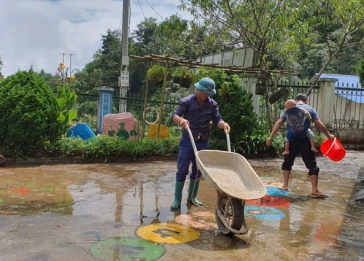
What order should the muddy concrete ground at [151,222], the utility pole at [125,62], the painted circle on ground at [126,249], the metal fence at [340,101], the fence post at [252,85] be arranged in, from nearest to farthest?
the painted circle on ground at [126,249]
the muddy concrete ground at [151,222]
the fence post at [252,85]
the metal fence at [340,101]
the utility pole at [125,62]

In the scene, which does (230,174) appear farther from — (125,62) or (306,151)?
(125,62)

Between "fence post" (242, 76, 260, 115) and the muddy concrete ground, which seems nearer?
the muddy concrete ground

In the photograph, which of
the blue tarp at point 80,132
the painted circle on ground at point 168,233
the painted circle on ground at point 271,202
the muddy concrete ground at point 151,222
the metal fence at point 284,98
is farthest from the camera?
the metal fence at point 284,98

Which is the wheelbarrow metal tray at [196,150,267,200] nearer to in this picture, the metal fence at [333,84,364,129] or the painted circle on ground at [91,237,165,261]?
the painted circle on ground at [91,237,165,261]

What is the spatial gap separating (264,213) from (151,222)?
1523 mm

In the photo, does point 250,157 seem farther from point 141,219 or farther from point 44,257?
point 44,257

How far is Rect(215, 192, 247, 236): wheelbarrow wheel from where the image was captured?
4.02 m

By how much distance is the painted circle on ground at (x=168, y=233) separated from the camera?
3.96 metres

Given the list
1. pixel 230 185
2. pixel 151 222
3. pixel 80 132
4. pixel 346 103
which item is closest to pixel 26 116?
pixel 80 132

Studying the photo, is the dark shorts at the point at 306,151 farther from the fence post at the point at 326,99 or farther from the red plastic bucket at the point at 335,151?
the fence post at the point at 326,99

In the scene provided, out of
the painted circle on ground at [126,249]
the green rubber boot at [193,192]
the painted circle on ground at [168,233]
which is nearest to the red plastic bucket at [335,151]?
the green rubber boot at [193,192]

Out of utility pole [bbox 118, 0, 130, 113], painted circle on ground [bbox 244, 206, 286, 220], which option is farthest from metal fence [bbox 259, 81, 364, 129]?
painted circle on ground [bbox 244, 206, 286, 220]

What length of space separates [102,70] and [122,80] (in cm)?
2021

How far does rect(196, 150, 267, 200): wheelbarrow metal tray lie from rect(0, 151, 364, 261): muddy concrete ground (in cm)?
50
